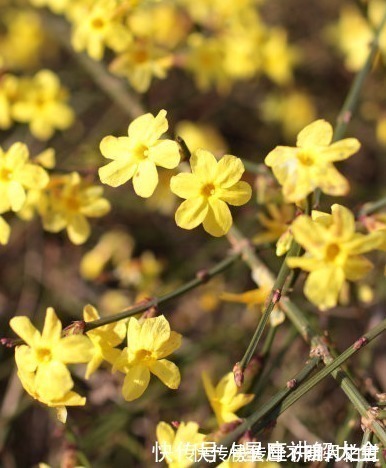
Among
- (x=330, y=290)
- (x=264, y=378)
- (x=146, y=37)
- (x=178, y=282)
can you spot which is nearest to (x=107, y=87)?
(x=146, y=37)

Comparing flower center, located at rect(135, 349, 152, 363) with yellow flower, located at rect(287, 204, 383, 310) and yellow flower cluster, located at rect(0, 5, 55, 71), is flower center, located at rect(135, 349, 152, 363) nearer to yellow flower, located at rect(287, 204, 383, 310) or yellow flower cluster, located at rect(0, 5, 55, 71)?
yellow flower, located at rect(287, 204, 383, 310)

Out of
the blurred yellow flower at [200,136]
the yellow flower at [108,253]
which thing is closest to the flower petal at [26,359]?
the yellow flower at [108,253]

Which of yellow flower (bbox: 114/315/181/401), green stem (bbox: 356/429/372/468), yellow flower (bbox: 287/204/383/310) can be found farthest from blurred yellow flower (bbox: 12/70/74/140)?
green stem (bbox: 356/429/372/468)

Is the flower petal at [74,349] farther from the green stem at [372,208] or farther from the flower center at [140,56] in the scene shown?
the flower center at [140,56]

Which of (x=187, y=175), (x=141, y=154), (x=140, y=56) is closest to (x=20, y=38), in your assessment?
(x=140, y=56)

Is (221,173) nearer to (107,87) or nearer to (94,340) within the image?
(94,340)

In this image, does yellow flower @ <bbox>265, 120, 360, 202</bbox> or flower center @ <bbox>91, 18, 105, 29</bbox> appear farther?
flower center @ <bbox>91, 18, 105, 29</bbox>
